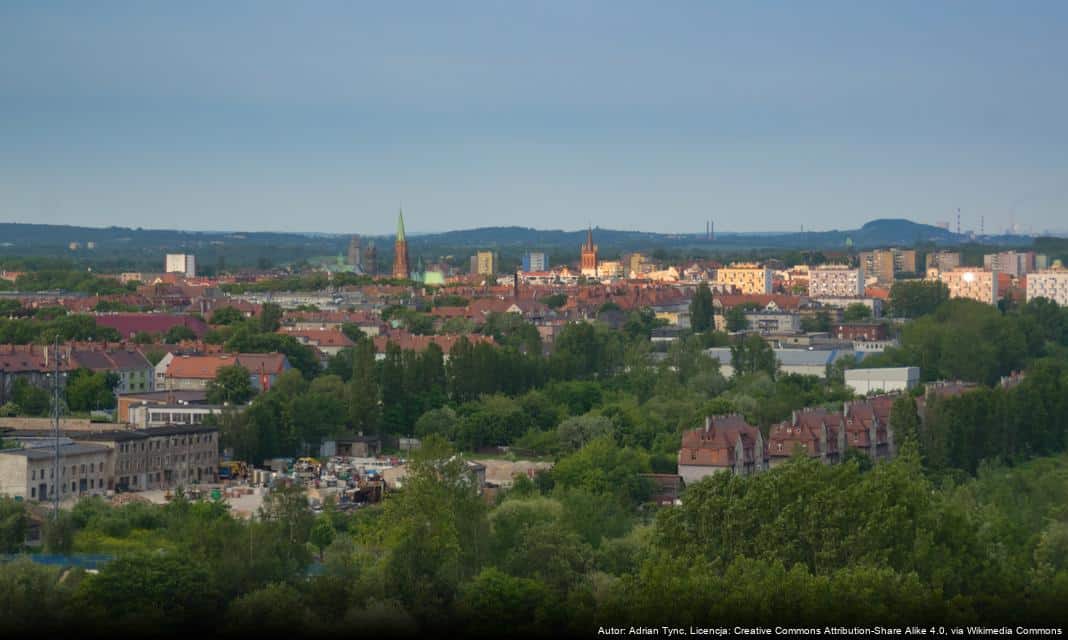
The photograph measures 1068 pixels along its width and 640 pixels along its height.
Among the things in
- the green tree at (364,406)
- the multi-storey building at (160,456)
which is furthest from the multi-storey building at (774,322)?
the multi-storey building at (160,456)

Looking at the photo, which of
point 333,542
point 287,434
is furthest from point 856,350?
point 333,542

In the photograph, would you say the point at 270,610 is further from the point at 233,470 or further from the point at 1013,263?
the point at 1013,263

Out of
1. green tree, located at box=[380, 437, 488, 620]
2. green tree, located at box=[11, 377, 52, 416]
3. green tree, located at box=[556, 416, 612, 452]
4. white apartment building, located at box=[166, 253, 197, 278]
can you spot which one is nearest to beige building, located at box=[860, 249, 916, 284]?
white apartment building, located at box=[166, 253, 197, 278]

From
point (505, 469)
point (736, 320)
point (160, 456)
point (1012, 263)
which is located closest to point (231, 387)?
point (160, 456)

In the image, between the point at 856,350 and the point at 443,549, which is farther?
the point at 856,350

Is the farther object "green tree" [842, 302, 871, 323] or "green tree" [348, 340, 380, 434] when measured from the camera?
"green tree" [842, 302, 871, 323]

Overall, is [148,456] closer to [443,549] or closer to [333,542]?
[333,542]

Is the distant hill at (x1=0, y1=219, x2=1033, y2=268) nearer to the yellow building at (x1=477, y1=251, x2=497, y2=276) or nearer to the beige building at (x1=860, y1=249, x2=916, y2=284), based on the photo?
the yellow building at (x1=477, y1=251, x2=497, y2=276)
